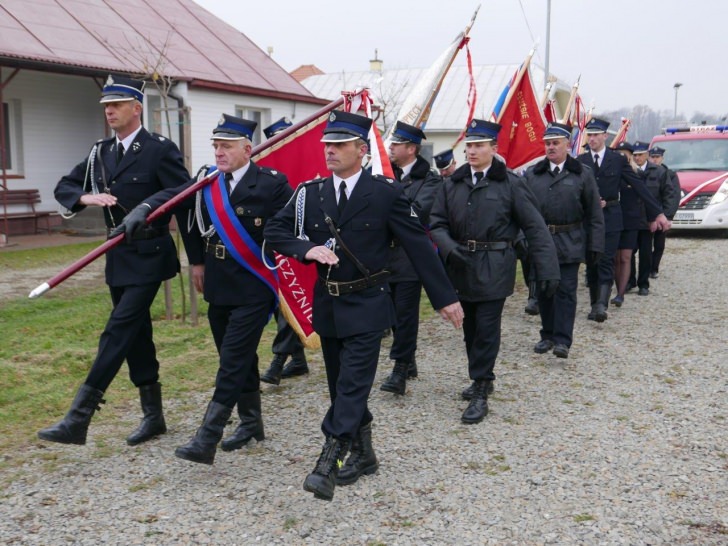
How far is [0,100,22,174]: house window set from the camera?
56.4 ft

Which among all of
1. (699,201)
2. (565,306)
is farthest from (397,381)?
(699,201)

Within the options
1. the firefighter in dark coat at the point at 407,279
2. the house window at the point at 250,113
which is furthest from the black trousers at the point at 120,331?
the house window at the point at 250,113

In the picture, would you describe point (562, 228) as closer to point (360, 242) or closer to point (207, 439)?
point (360, 242)

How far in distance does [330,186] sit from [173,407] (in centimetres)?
231

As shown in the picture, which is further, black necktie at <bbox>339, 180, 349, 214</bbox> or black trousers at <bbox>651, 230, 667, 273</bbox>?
black trousers at <bbox>651, 230, 667, 273</bbox>

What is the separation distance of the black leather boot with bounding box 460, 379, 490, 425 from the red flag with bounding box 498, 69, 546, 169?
4451mm

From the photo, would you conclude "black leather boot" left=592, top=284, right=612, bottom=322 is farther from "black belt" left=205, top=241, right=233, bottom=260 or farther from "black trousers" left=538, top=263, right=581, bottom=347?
"black belt" left=205, top=241, right=233, bottom=260

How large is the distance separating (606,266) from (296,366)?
166 inches

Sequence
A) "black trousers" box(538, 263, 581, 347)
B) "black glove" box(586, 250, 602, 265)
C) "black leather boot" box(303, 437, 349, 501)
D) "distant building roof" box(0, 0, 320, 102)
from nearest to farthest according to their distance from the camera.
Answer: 1. "black leather boot" box(303, 437, 349, 501)
2. "black trousers" box(538, 263, 581, 347)
3. "black glove" box(586, 250, 602, 265)
4. "distant building roof" box(0, 0, 320, 102)

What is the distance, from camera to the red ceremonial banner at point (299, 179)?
5.63m

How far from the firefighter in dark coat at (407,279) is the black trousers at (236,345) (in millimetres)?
1656

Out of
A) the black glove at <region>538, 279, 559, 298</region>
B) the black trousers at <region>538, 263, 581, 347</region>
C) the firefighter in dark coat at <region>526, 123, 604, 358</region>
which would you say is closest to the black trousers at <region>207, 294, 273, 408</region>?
the black glove at <region>538, 279, 559, 298</region>

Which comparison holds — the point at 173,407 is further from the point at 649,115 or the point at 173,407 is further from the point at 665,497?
the point at 649,115

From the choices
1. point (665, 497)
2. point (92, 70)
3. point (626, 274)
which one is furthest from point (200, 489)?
point (92, 70)
